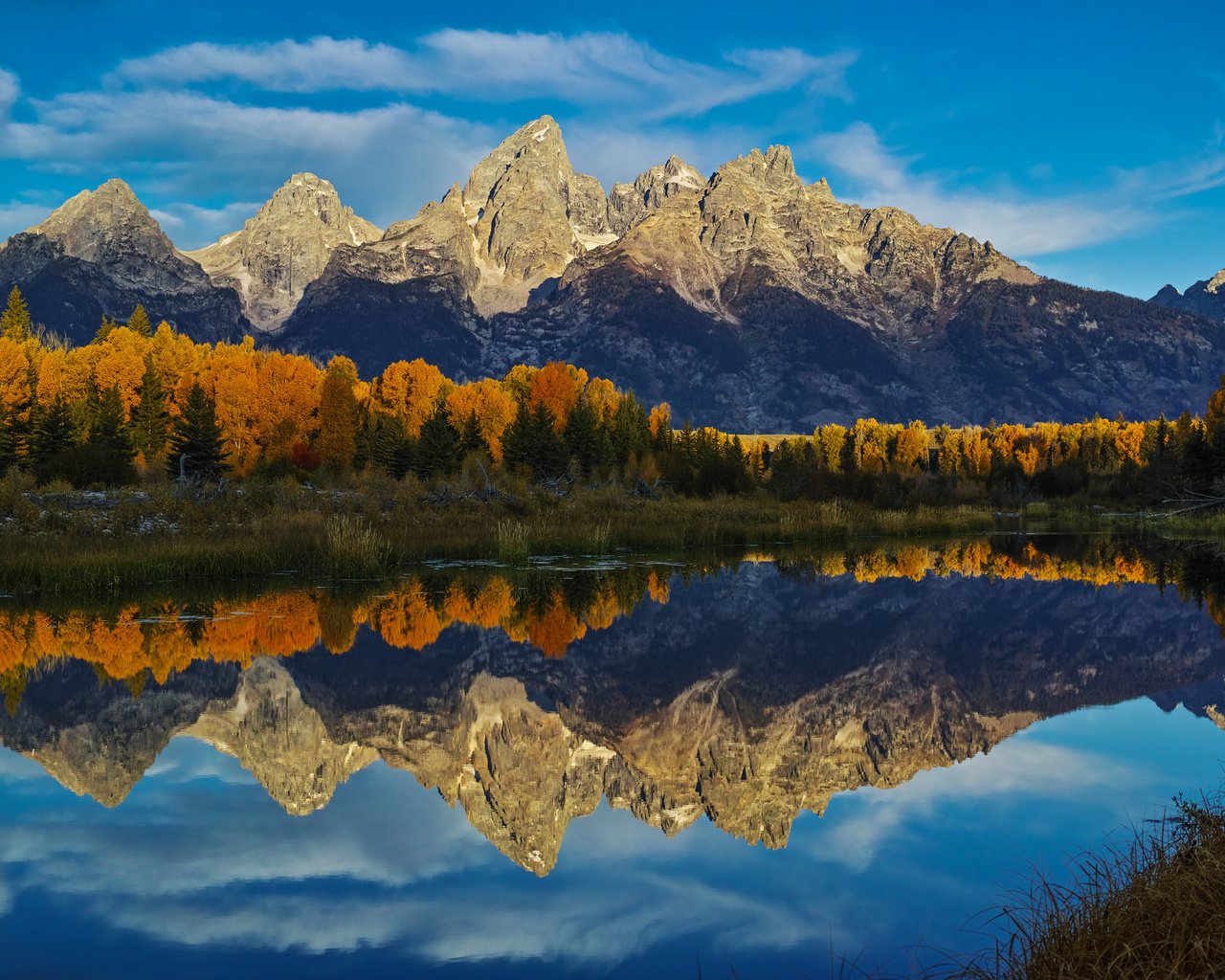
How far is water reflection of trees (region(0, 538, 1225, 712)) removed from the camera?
1725 cm

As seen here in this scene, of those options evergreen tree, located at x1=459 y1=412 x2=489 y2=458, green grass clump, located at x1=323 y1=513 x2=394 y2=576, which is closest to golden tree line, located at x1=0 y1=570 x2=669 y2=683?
green grass clump, located at x1=323 y1=513 x2=394 y2=576

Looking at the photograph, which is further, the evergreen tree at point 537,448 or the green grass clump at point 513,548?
the evergreen tree at point 537,448

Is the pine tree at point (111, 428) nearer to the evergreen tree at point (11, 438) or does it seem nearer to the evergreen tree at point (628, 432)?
the evergreen tree at point (11, 438)

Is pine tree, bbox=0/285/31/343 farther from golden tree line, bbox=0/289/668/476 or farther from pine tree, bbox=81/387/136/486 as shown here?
pine tree, bbox=81/387/136/486

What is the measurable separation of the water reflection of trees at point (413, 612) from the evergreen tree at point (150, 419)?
1970 inches

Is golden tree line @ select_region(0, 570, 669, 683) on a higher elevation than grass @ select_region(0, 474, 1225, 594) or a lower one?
lower

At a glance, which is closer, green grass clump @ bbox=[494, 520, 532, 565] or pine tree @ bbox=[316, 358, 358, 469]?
green grass clump @ bbox=[494, 520, 532, 565]

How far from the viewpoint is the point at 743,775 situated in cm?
1085

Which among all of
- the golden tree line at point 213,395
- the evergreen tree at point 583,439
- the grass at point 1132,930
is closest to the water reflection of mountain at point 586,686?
the grass at point 1132,930

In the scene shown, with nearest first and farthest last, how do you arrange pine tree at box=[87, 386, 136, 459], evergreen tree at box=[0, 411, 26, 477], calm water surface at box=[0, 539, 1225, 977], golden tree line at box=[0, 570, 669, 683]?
1. calm water surface at box=[0, 539, 1225, 977]
2. golden tree line at box=[0, 570, 669, 683]
3. evergreen tree at box=[0, 411, 26, 477]
4. pine tree at box=[87, 386, 136, 459]

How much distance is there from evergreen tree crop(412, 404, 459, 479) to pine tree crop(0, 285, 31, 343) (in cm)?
4843

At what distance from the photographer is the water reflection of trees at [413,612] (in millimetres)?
17250

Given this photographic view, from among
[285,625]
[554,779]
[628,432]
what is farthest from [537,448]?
[554,779]

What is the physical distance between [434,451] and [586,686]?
188ft
